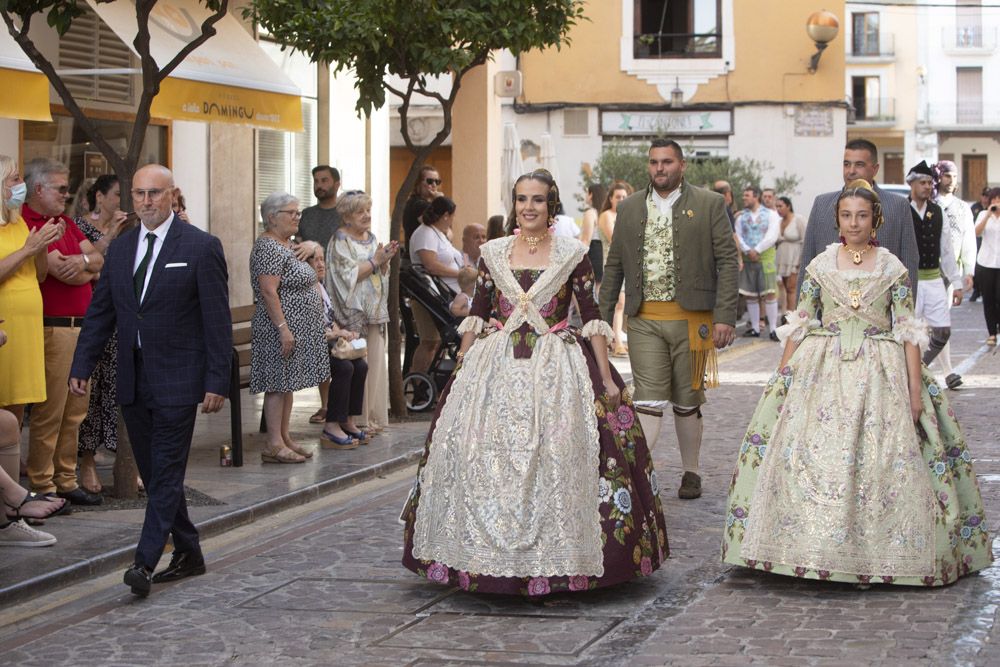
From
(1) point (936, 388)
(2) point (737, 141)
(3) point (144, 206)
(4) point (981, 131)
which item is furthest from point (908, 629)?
(4) point (981, 131)

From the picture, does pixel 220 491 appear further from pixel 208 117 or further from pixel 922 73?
pixel 922 73

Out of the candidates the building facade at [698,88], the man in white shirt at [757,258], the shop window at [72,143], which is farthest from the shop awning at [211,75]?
the building facade at [698,88]

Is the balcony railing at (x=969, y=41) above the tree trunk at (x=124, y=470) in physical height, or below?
above

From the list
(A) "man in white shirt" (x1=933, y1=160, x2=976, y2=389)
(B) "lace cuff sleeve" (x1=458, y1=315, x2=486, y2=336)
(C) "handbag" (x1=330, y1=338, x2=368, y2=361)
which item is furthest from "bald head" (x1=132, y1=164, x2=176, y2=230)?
(A) "man in white shirt" (x1=933, y1=160, x2=976, y2=389)

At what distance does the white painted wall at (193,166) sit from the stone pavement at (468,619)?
725 cm

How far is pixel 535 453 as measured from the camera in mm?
6703

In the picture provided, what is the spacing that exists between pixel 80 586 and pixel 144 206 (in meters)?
1.81

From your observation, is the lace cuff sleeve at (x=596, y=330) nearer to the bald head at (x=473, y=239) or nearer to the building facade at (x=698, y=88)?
the bald head at (x=473, y=239)

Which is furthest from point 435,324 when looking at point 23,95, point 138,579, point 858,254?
point 138,579

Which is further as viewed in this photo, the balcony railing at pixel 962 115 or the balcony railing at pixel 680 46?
the balcony railing at pixel 962 115

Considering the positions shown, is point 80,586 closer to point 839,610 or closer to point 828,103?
point 839,610

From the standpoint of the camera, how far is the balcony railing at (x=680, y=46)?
35875 mm

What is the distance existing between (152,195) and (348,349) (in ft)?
13.8

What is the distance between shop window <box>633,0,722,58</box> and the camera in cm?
3588
